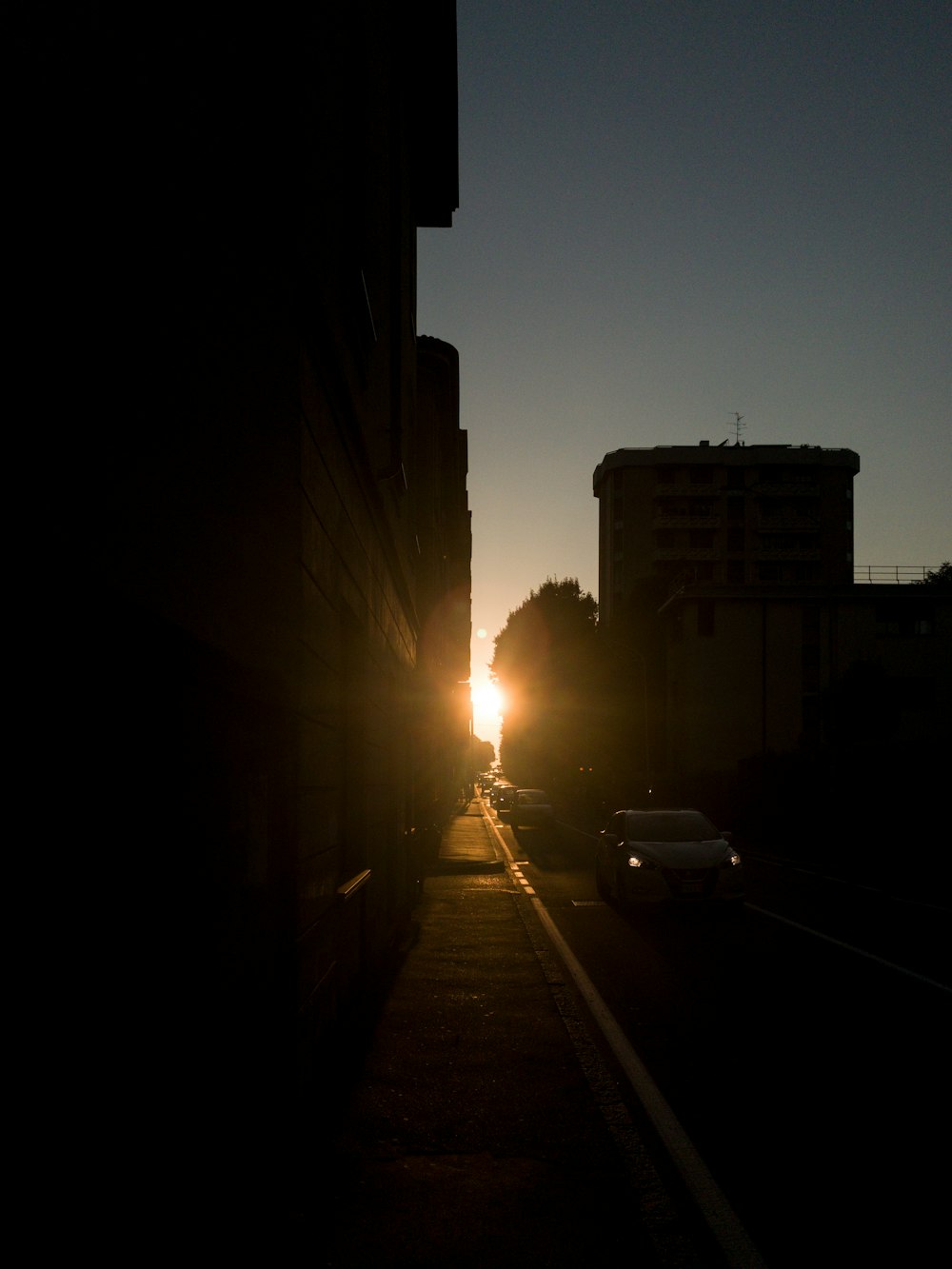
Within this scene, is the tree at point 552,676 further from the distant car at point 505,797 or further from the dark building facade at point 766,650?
the distant car at point 505,797

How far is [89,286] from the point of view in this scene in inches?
110

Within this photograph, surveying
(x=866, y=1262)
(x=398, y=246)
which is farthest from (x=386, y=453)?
(x=866, y=1262)

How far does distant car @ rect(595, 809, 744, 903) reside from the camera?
14047 mm

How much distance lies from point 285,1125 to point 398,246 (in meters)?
10.2

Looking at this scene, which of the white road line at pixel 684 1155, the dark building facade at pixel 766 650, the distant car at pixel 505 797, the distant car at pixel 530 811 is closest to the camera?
the white road line at pixel 684 1155

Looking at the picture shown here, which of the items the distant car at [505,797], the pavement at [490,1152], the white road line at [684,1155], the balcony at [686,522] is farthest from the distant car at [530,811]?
the balcony at [686,522]

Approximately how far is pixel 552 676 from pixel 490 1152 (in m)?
67.2

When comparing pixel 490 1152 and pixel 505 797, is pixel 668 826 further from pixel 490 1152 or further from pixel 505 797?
pixel 505 797

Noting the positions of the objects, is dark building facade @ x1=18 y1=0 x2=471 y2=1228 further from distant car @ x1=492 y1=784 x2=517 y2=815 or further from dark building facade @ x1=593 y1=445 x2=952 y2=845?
distant car @ x1=492 y1=784 x2=517 y2=815

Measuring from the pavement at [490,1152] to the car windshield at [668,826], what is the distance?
621 centimetres

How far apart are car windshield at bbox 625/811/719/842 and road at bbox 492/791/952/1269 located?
4.24 feet

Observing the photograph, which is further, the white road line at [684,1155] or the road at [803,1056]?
the road at [803,1056]

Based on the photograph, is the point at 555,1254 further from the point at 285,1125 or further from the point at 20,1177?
the point at 20,1177

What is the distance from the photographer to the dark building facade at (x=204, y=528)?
205cm
